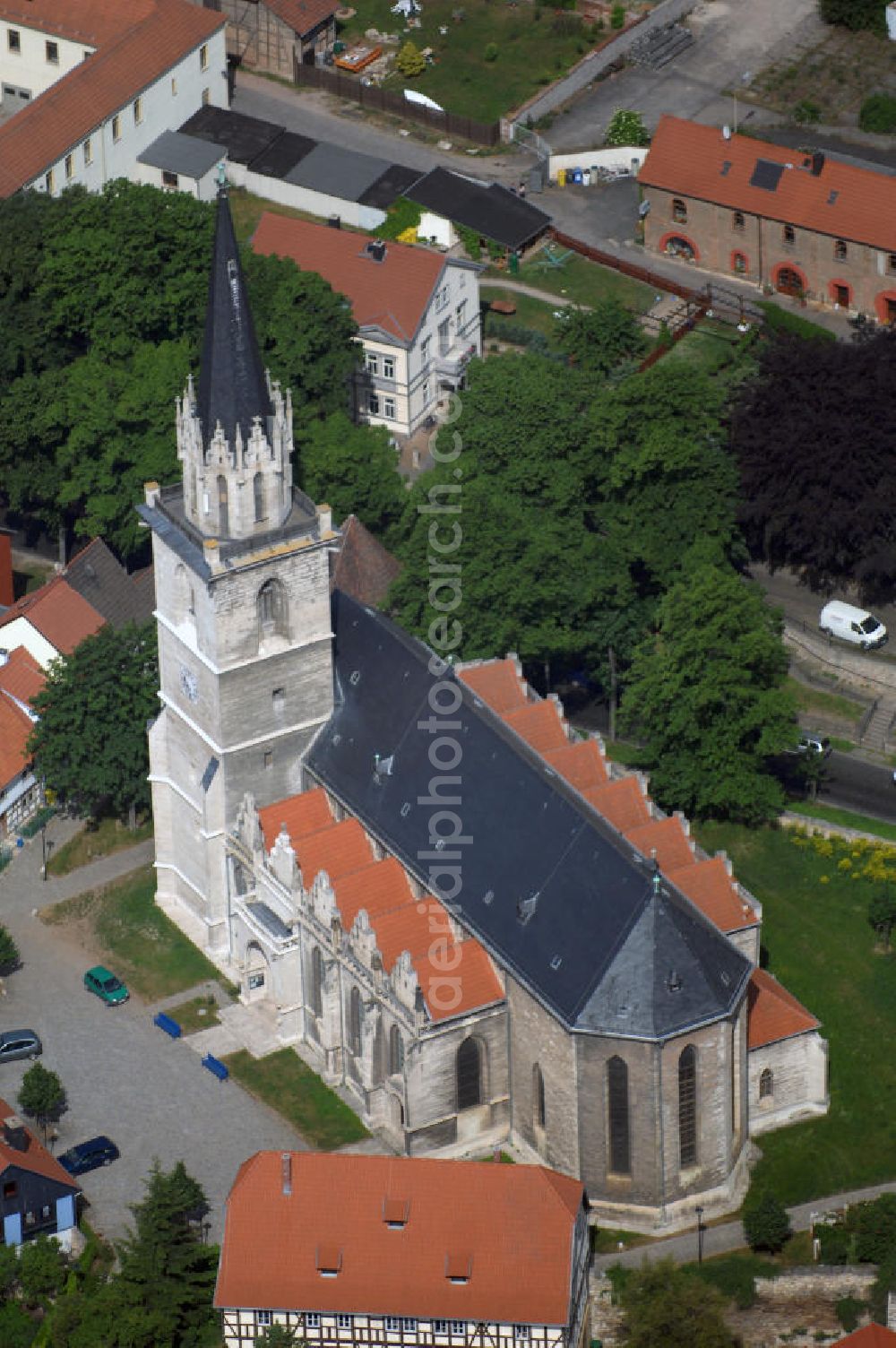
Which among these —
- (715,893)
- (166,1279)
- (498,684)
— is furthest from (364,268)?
(166,1279)

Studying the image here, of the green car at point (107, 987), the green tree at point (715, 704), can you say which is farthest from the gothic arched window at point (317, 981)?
the green tree at point (715, 704)

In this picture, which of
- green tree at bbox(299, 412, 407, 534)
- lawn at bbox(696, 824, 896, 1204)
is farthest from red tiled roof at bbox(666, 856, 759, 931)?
green tree at bbox(299, 412, 407, 534)

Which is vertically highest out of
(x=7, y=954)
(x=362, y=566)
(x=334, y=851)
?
(x=362, y=566)

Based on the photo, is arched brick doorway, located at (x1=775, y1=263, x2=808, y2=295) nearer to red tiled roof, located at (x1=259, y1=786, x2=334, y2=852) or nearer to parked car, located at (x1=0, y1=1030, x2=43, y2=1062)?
red tiled roof, located at (x1=259, y1=786, x2=334, y2=852)

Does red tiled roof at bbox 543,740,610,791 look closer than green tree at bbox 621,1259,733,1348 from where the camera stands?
No

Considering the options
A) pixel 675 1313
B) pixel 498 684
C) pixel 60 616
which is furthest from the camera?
pixel 60 616

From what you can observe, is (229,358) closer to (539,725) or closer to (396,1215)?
(539,725)

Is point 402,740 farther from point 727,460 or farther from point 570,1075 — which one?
point 727,460
